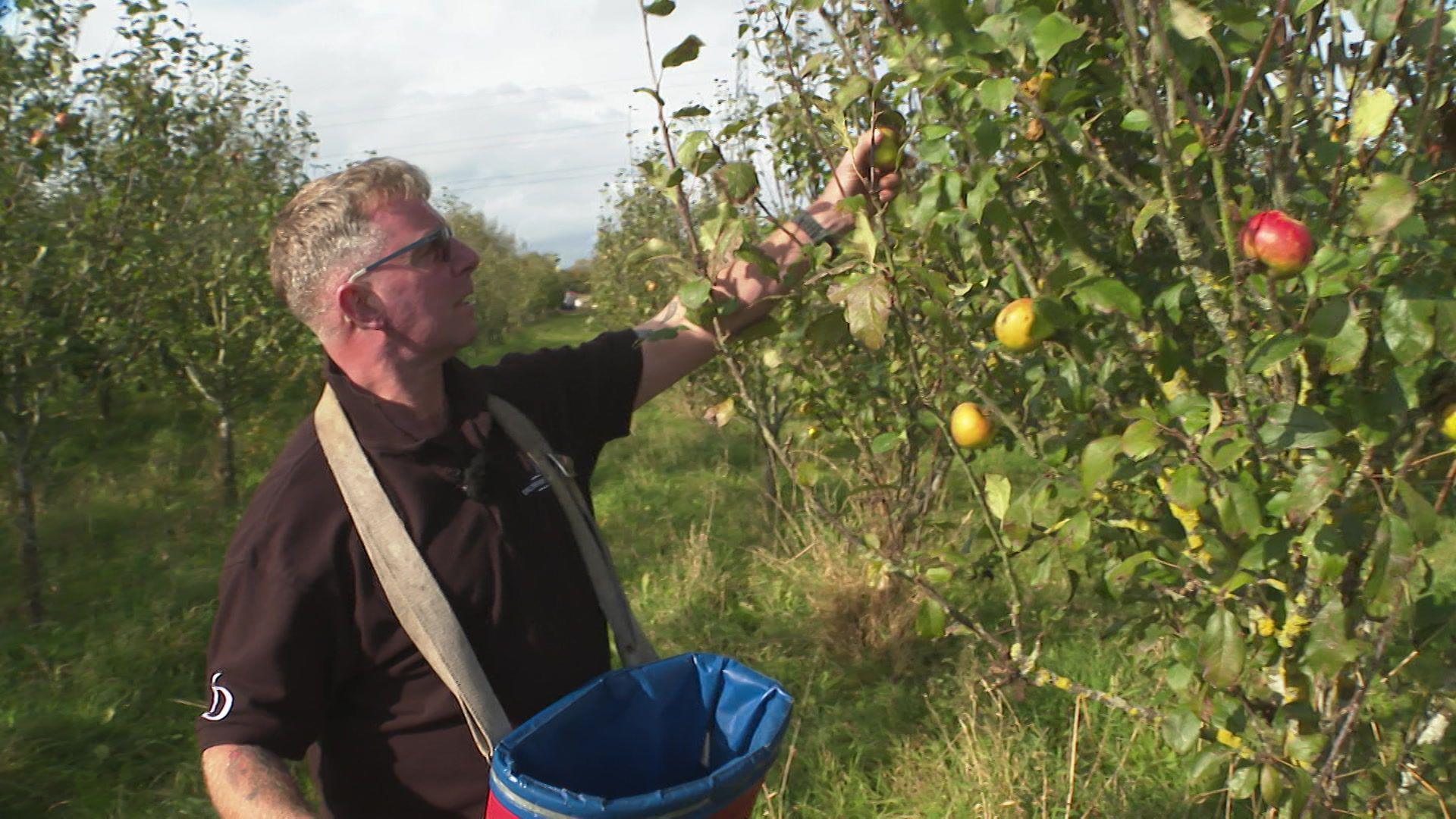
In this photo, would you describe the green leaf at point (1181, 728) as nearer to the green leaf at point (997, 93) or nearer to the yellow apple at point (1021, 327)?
the yellow apple at point (1021, 327)

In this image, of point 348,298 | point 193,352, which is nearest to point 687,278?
point 348,298

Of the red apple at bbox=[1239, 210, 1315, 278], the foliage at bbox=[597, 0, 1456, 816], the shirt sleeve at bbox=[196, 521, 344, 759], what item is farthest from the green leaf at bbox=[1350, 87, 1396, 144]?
the shirt sleeve at bbox=[196, 521, 344, 759]

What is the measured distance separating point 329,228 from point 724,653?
121 inches

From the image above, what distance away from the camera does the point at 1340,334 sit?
109 centimetres

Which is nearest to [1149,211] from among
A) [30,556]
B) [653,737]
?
[653,737]

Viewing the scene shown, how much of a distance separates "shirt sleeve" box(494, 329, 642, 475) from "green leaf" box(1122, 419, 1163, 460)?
96 cm

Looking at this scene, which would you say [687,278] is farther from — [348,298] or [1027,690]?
[1027,690]

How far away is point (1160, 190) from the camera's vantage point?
4.77 ft

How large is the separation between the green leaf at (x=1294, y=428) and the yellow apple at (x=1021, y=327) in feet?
0.89

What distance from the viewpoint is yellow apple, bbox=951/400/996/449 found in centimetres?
164

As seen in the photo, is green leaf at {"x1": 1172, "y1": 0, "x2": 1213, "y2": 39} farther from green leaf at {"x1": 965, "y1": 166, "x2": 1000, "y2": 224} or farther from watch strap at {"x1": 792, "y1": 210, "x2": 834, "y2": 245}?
watch strap at {"x1": 792, "y1": 210, "x2": 834, "y2": 245}

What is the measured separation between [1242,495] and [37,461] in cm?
580

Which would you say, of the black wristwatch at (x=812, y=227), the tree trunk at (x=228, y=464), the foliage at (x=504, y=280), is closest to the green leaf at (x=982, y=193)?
the black wristwatch at (x=812, y=227)

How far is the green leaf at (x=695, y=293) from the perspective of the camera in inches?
57.1
